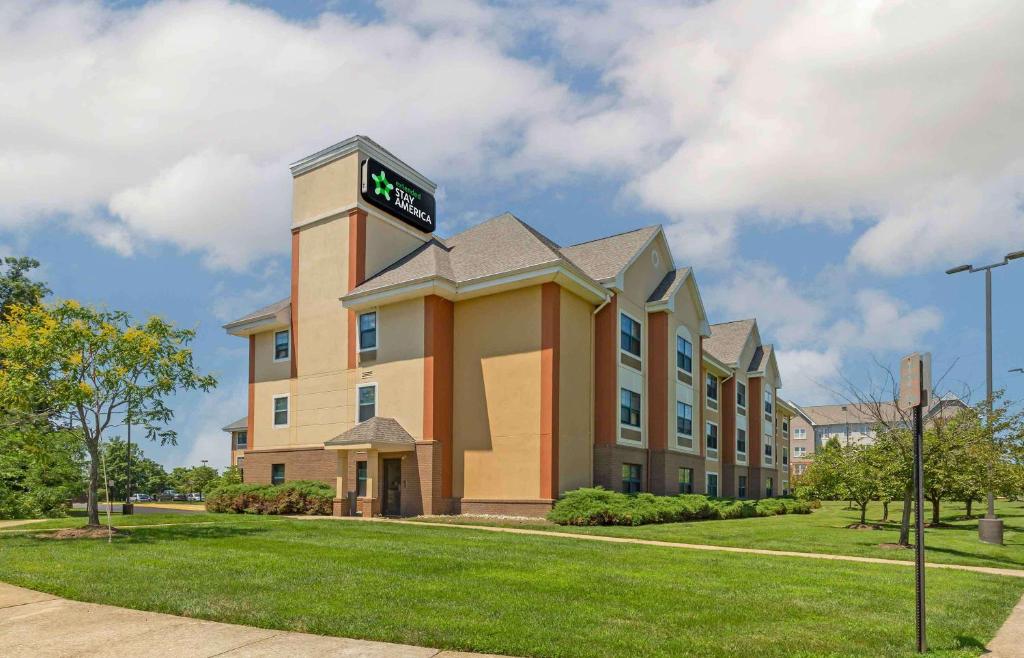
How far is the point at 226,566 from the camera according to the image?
12836mm

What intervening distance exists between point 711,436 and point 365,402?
24036mm

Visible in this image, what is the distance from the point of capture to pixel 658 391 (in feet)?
113

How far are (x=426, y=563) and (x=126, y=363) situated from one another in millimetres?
11380

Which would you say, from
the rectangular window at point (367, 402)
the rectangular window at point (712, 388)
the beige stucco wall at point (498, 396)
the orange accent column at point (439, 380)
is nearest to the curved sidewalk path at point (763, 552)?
the beige stucco wall at point (498, 396)

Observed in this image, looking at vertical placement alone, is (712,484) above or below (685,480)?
below

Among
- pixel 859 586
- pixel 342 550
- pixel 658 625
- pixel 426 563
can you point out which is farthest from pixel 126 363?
pixel 859 586

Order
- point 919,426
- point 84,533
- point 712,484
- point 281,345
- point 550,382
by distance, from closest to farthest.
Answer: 1. point 919,426
2. point 84,533
3. point 550,382
4. point 281,345
5. point 712,484

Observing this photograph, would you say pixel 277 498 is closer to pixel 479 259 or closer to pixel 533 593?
pixel 479 259

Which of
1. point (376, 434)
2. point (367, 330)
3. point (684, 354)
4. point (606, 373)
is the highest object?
point (367, 330)

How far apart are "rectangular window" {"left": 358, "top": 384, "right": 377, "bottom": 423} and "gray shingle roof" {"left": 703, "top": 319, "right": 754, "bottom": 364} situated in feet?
91.3

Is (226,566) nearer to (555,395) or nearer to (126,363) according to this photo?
(126,363)

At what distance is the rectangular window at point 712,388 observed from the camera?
46.7 m

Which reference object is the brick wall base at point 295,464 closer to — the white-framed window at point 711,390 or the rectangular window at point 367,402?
the rectangular window at point 367,402

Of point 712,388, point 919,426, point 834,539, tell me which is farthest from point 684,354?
point 919,426
